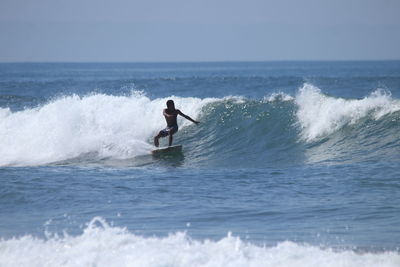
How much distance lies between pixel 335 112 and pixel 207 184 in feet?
21.7

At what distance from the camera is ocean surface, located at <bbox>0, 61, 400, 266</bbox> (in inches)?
294

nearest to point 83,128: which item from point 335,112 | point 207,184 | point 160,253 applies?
point 207,184

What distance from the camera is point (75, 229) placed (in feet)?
28.3

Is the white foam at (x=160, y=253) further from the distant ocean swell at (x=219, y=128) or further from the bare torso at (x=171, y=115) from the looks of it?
the bare torso at (x=171, y=115)

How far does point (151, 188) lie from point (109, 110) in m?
8.52

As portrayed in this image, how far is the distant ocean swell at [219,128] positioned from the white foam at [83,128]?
0.03 meters

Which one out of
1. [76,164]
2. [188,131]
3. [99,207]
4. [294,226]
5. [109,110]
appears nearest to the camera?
[294,226]

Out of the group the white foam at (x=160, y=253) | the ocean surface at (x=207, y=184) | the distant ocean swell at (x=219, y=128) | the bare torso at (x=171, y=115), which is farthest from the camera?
the distant ocean swell at (x=219, y=128)

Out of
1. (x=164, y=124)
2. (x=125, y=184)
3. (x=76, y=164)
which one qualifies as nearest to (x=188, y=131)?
(x=164, y=124)

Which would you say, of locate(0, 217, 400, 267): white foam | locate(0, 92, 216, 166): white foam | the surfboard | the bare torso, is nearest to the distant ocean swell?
locate(0, 92, 216, 166): white foam

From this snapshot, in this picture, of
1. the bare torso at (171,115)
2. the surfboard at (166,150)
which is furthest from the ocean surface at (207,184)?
the bare torso at (171,115)

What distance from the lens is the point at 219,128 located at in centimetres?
1783

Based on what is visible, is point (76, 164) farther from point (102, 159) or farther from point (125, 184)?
point (125, 184)

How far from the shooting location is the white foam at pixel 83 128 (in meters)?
15.6
